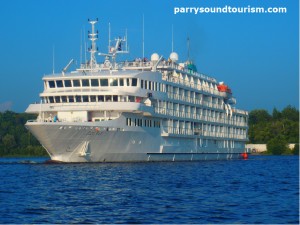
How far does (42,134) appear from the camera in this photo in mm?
57000

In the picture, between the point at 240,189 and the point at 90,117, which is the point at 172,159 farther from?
the point at 240,189

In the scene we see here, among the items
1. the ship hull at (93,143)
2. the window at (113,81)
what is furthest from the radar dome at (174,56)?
the window at (113,81)

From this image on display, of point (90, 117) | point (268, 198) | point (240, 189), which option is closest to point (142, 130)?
point (90, 117)

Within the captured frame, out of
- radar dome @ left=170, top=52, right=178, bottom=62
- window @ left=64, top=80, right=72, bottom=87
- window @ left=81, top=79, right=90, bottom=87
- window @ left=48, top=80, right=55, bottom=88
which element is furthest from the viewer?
radar dome @ left=170, top=52, right=178, bottom=62

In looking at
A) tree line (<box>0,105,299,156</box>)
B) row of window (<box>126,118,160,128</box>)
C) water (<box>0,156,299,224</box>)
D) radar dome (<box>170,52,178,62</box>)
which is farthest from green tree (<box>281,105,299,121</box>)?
water (<box>0,156,299,224</box>)

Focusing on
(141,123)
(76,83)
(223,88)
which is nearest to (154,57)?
(141,123)

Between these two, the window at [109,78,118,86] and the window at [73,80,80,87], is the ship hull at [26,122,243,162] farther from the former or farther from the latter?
the window at [73,80,80,87]

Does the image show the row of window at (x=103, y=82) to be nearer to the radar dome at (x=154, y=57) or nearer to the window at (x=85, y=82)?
the window at (x=85, y=82)

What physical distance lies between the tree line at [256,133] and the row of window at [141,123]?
174 ft

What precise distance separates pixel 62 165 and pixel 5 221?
30.3 meters

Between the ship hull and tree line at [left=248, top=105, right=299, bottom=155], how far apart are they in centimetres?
6523

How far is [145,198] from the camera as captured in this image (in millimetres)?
32625

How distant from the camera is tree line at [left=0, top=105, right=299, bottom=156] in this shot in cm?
12406

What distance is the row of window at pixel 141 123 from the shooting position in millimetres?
60859
